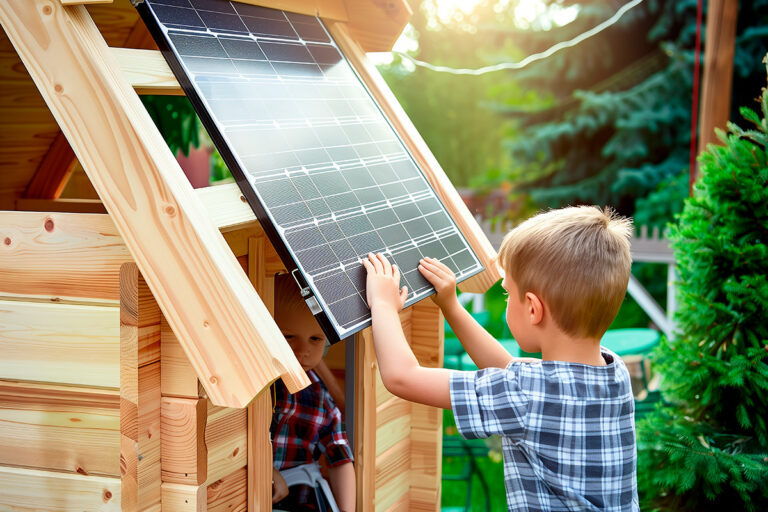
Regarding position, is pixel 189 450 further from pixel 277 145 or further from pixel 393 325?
pixel 277 145

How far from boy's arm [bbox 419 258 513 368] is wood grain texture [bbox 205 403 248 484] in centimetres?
66

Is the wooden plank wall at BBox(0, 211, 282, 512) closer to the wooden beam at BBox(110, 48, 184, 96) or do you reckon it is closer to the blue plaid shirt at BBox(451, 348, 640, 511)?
the wooden beam at BBox(110, 48, 184, 96)

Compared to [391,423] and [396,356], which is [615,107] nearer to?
[391,423]

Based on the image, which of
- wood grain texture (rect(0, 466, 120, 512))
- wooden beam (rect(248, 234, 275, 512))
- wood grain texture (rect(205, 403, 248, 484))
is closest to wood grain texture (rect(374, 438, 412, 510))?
wooden beam (rect(248, 234, 275, 512))

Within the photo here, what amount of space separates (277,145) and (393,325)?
59 cm

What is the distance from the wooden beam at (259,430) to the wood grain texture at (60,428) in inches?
16.9

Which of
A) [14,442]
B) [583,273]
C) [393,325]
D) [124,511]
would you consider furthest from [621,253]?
[14,442]

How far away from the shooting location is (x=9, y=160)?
2973 millimetres

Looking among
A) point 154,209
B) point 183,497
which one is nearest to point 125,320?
point 154,209

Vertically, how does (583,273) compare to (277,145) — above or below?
below

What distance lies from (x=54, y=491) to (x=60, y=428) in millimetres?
164

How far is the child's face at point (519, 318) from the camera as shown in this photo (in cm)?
191

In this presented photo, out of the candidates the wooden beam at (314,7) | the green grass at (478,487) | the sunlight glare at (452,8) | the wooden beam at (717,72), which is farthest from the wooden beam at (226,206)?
the sunlight glare at (452,8)

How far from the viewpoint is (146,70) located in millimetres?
1784
